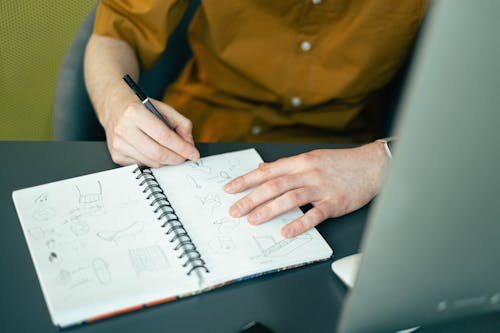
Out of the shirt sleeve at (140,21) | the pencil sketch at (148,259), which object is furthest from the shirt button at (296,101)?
the pencil sketch at (148,259)

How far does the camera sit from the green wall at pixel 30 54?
1.20 m

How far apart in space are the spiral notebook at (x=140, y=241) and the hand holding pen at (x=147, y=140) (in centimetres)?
2

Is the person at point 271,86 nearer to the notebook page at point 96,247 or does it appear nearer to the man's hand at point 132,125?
the man's hand at point 132,125

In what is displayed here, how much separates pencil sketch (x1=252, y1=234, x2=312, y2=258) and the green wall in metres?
0.78

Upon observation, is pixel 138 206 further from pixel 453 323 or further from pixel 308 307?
pixel 453 323

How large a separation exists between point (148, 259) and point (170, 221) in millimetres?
72

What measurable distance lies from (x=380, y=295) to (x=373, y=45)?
82 cm

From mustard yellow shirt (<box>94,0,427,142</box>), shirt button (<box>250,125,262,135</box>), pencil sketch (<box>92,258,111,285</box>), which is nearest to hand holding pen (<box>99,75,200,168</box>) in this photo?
pencil sketch (<box>92,258,111,285</box>)

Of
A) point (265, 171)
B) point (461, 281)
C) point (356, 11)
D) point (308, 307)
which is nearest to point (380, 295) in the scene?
point (461, 281)

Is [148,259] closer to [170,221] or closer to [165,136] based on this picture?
[170,221]

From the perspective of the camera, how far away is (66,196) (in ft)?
2.64

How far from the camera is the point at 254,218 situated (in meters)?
0.80

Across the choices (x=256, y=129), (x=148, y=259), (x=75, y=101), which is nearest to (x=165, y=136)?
(x=148, y=259)

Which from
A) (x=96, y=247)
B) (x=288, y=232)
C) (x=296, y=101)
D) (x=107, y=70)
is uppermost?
(x=107, y=70)
